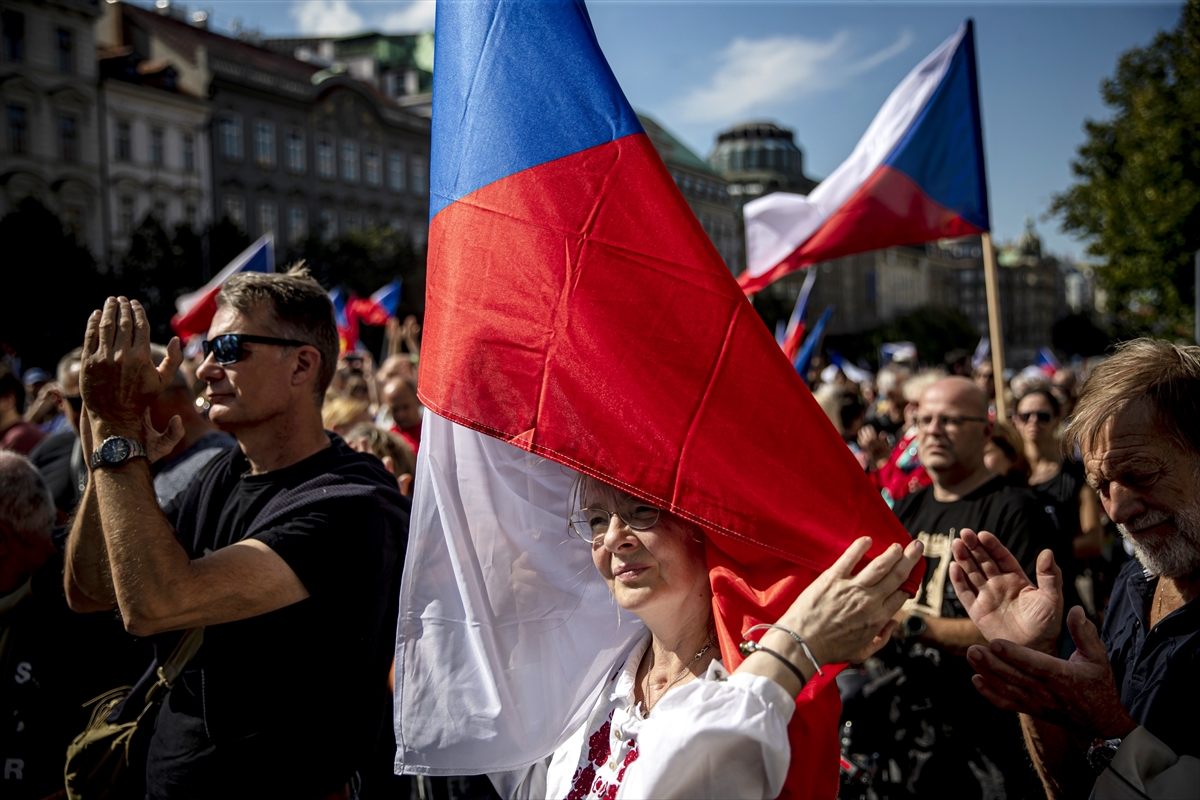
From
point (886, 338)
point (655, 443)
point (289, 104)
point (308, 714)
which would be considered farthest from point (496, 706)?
point (886, 338)

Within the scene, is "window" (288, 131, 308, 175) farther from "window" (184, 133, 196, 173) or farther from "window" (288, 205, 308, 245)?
"window" (184, 133, 196, 173)

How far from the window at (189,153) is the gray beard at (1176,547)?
142 ft

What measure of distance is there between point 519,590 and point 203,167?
43393 mm

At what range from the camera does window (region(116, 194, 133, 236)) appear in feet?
121

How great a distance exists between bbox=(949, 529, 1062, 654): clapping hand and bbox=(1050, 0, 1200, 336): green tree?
55.5ft

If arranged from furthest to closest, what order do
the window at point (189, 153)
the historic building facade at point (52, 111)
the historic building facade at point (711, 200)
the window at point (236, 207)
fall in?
1. the historic building facade at point (711, 200)
2. the window at point (236, 207)
3. the window at point (189, 153)
4. the historic building facade at point (52, 111)

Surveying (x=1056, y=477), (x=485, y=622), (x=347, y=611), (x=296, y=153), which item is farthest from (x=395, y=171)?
(x=485, y=622)

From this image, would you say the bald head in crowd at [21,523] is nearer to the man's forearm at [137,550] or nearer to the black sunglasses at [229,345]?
the black sunglasses at [229,345]

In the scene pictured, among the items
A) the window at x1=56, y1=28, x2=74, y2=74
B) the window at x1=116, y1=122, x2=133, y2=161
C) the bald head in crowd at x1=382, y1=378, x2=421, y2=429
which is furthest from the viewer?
the window at x1=116, y1=122, x2=133, y2=161

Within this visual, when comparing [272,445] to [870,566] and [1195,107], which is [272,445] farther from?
[1195,107]

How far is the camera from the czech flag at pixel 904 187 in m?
5.77

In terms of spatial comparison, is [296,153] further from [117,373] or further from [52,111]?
[117,373]

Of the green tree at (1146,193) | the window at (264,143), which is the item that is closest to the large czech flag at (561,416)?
the green tree at (1146,193)

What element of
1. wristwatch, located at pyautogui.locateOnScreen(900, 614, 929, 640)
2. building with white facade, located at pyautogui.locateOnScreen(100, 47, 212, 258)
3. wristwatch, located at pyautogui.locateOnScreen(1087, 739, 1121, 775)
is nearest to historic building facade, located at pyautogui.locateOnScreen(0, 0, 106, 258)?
building with white facade, located at pyautogui.locateOnScreen(100, 47, 212, 258)
